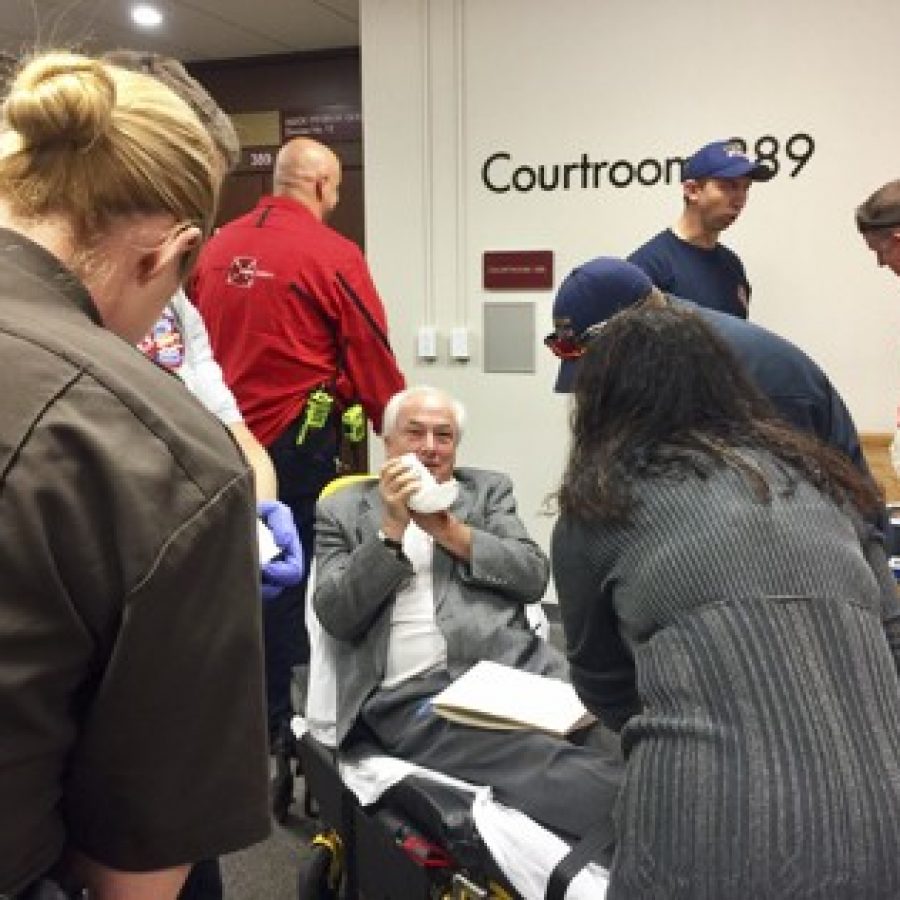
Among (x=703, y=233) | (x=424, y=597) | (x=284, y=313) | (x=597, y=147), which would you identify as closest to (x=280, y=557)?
(x=424, y=597)

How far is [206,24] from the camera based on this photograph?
4238 millimetres

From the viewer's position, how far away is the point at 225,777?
2.30 feet

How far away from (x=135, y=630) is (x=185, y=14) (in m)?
4.10

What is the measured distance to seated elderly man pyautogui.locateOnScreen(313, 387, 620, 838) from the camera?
176cm

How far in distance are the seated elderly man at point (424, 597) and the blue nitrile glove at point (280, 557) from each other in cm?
41

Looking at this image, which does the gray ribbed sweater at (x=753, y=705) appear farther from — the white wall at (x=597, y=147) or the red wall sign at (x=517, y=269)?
the red wall sign at (x=517, y=269)

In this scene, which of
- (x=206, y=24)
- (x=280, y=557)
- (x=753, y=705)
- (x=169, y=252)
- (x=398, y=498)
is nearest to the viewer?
(x=169, y=252)

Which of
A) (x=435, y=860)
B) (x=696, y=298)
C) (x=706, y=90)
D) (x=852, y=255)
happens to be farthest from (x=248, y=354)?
(x=852, y=255)

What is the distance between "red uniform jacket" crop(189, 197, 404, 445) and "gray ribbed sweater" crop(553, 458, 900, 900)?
171cm

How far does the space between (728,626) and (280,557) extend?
68 centimetres

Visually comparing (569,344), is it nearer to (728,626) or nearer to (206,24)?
(728,626)

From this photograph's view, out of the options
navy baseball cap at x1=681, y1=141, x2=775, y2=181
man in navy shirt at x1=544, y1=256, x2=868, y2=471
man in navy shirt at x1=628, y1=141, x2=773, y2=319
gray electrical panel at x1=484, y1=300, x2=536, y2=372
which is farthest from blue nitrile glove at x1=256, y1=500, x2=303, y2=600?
gray electrical panel at x1=484, y1=300, x2=536, y2=372

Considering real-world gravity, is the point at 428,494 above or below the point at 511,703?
above

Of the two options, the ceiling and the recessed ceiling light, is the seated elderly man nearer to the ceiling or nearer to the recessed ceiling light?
the ceiling
